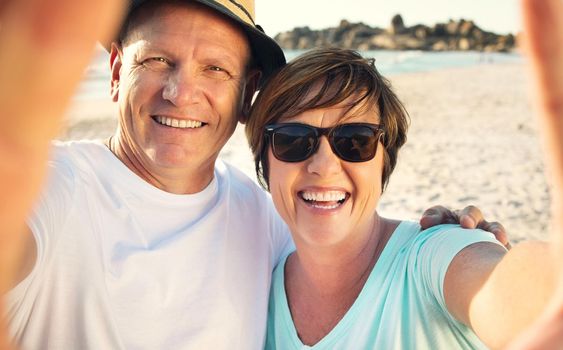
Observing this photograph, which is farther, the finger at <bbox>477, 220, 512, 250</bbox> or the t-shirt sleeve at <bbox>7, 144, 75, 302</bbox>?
the finger at <bbox>477, 220, 512, 250</bbox>

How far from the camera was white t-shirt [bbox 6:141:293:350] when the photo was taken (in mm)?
1953

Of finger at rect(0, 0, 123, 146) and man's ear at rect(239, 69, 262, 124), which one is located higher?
finger at rect(0, 0, 123, 146)

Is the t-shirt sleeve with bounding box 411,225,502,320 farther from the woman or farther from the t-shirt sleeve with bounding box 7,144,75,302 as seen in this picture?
the t-shirt sleeve with bounding box 7,144,75,302

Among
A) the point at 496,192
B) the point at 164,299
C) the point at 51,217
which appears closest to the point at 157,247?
the point at 164,299

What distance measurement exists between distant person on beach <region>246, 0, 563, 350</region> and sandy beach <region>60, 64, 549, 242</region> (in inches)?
54.1

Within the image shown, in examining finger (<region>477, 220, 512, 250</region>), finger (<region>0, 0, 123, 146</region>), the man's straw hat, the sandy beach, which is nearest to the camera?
finger (<region>0, 0, 123, 146</region>)

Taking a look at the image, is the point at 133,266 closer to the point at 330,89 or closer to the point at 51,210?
the point at 51,210

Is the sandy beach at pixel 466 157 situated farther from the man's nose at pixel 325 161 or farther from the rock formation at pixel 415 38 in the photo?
the rock formation at pixel 415 38

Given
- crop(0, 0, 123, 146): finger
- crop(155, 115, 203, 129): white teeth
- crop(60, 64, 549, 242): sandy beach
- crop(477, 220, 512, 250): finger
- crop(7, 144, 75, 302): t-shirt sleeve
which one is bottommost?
crop(60, 64, 549, 242): sandy beach

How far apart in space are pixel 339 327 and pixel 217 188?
1.03 m

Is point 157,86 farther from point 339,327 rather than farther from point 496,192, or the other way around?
point 496,192

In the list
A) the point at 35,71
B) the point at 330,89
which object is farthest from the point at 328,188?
the point at 35,71

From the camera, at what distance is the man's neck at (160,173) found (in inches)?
98.7

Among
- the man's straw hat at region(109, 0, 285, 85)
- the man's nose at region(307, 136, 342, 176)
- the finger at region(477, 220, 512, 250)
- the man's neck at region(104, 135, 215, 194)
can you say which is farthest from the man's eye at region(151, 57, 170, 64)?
the finger at region(477, 220, 512, 250)
